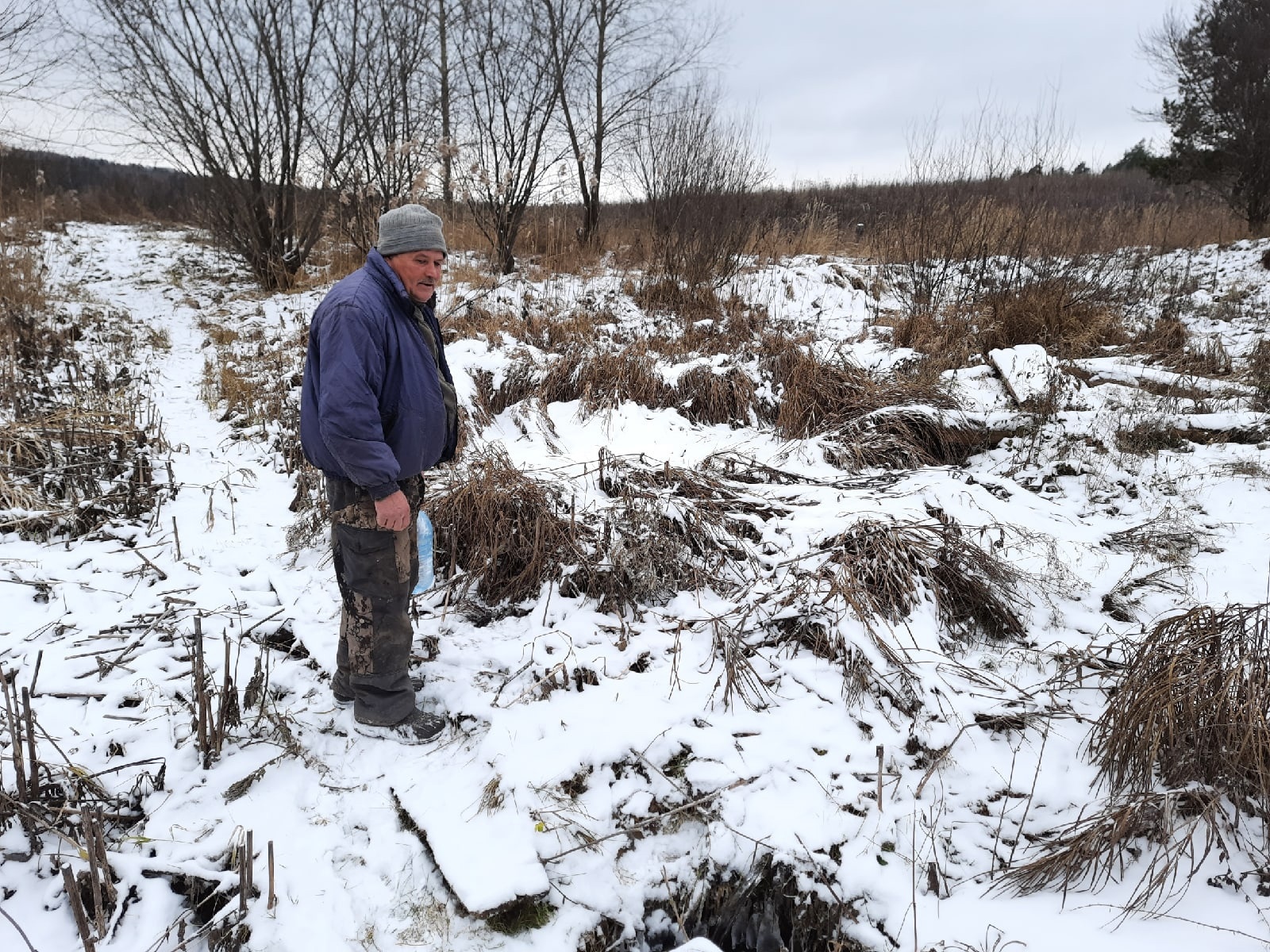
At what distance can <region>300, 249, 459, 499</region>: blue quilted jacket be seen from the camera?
199cm

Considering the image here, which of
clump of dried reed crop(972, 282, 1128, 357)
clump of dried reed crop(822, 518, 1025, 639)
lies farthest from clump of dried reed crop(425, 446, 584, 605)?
clump of dried reed crop(972, 282, 1128, 357)

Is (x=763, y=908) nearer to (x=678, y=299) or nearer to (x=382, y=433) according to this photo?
(x=382, y=433)

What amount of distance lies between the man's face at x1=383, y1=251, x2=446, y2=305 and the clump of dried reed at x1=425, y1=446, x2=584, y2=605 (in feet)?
4.73

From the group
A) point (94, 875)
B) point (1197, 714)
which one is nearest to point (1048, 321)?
point (1197, 714)

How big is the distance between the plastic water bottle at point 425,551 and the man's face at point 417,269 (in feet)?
2.75

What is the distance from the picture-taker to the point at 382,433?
2.05 metres

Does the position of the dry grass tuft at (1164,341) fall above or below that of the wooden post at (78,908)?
above

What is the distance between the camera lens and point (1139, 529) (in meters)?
3.57

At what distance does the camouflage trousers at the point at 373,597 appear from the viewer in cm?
224

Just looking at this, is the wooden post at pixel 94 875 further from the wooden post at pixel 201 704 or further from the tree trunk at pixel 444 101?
the tree trunk at pixel 444 101

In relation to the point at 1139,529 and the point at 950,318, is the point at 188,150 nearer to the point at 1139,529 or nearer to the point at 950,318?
the point at 950,318

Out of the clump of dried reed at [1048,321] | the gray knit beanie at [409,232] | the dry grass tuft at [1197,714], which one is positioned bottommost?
the dry grass tuft at [1197,714]

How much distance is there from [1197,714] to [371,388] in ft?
8.75

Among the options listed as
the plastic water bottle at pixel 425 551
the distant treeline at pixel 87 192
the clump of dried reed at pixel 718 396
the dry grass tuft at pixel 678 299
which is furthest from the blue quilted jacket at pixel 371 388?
the distant treeline at pixel 87 192
